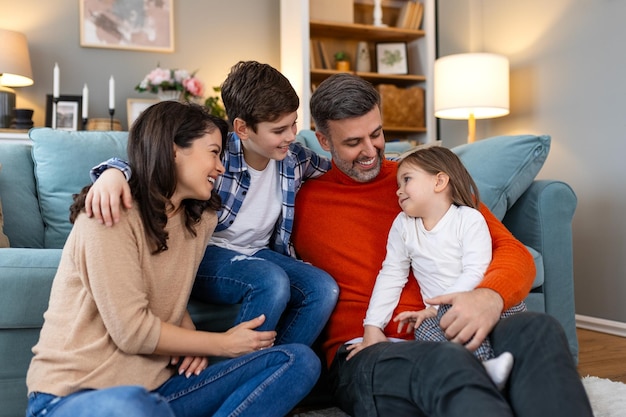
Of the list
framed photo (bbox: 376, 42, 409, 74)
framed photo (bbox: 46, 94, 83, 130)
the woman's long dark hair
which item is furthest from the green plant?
the woman's long dark hair

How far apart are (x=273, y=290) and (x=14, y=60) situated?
8.83 feet

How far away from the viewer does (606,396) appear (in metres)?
1.76

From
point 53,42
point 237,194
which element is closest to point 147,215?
point 237,194

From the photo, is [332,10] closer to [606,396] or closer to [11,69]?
[11,69]

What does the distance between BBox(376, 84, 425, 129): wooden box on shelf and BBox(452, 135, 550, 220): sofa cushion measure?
6.31 feet

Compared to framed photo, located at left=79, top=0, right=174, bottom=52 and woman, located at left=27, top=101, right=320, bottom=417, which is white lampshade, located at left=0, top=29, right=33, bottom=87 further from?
woman, located at left=27, top=101, right=320, bottom=417

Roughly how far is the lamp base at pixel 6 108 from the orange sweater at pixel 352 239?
2483 millimetres

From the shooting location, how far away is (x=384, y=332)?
1486 mm

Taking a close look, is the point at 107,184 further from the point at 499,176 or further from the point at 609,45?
the point at 609,45

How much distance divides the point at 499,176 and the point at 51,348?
1526 mm

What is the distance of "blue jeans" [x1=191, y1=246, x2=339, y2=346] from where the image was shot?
1478 mm

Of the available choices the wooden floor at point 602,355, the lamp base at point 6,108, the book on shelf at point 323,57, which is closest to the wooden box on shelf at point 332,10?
the book on shelf at point 323,57

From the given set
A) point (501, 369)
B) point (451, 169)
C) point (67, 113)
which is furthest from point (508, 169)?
point (67, 113)

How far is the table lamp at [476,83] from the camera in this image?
11.5 feet
